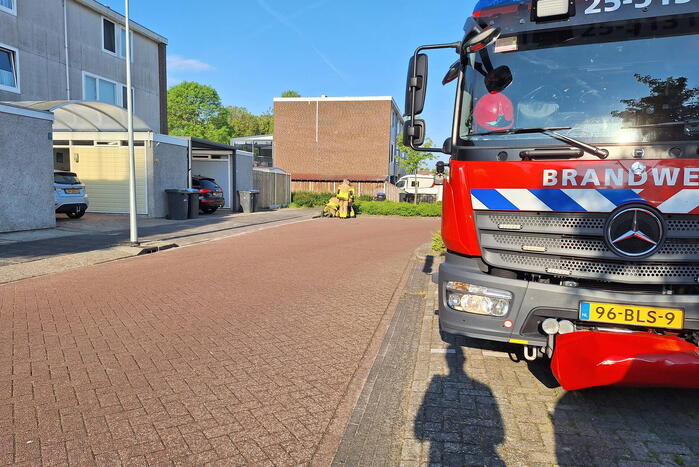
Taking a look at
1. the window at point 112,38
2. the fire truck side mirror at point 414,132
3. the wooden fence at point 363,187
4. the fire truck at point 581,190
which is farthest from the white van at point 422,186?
the fire truck at point 581,190

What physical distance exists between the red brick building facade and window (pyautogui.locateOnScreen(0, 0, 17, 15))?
25.3 meters

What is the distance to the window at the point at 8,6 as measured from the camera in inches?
623

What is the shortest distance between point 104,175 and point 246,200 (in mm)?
6587

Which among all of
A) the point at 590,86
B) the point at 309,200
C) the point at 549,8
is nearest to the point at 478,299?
the point at 590,86

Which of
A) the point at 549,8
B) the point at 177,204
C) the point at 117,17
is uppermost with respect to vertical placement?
the point at 117,17

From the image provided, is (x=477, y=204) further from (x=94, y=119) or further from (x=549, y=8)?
(x=94, y=119)

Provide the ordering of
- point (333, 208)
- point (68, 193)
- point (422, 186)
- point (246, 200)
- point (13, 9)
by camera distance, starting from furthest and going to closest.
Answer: point (422, 186) < point (246, 200) < point (333, 208) < point (13, 9) < point (68, 193)

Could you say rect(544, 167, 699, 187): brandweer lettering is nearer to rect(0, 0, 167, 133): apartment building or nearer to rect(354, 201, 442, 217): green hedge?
rect(0, 0, 167, 133): apartment building

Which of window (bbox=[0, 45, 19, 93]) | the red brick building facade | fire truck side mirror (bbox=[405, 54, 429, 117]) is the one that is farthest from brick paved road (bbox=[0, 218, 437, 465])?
the red brick building facade

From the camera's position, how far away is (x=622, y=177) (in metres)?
3.01

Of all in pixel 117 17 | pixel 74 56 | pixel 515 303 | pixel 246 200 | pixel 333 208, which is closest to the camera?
pixel 515 303

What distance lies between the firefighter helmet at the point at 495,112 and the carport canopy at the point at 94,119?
562 inches

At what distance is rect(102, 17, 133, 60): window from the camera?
20.7 m

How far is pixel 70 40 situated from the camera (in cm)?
1878
